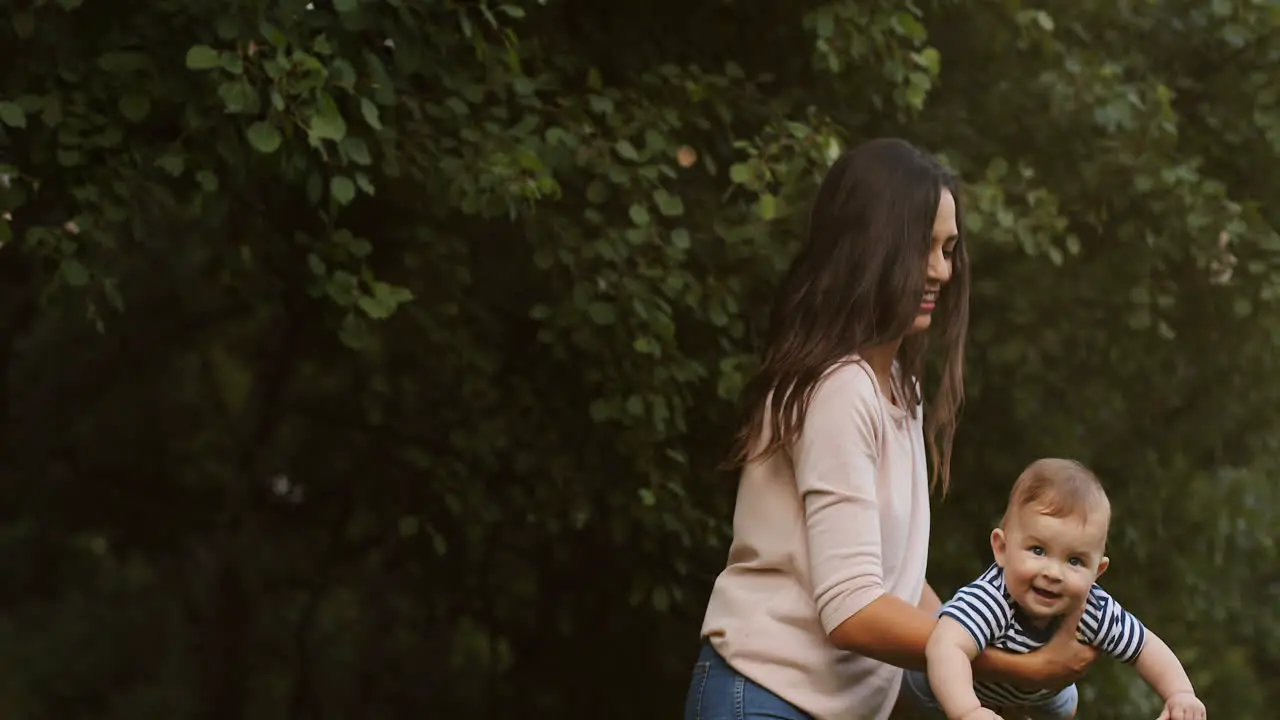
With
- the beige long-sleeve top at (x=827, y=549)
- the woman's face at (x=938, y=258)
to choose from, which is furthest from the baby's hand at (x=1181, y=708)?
the woman's face at (x=938, y=258)

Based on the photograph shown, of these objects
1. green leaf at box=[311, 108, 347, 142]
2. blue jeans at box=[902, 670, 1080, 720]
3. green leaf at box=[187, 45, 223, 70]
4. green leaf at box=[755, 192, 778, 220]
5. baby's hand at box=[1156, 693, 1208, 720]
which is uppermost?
baby's hand at box=[1156, 693, 1208, 720]

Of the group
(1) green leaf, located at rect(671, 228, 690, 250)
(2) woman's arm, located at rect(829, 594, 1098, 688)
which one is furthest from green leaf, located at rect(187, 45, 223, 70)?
(2) woman's arm, located at rect(829, 594, 1098, 688)

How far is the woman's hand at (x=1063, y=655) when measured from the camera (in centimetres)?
264

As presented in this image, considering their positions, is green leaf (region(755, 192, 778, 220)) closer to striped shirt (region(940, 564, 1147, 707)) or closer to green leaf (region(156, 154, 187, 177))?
green leaf (region(156, 154, 187, 177))

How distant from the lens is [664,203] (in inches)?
217

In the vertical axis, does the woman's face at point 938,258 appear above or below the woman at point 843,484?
above

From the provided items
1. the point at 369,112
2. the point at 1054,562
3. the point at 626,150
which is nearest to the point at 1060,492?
the point at 1054,562

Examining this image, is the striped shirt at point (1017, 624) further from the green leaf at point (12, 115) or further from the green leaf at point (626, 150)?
the green leaf at point (626, 150)

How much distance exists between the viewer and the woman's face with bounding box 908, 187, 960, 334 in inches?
113

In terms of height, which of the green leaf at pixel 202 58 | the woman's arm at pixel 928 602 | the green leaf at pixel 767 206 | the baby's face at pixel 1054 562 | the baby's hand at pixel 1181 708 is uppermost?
the baby's face at pixel 1054 562

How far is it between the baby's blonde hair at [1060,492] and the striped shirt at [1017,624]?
106mm

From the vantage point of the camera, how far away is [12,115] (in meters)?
4.46

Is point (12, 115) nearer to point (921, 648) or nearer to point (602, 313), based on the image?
point (602, 313)

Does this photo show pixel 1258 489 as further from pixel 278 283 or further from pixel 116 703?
pixel 116 703
